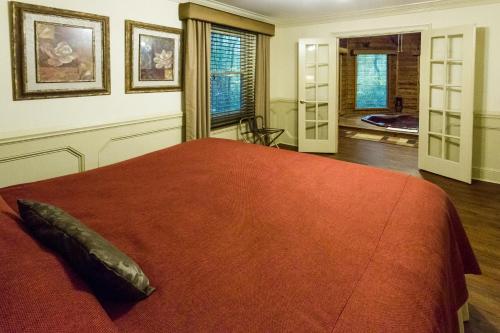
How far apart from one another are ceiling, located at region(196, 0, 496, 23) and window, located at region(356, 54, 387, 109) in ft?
18.0

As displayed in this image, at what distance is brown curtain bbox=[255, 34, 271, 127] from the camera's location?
525 cm

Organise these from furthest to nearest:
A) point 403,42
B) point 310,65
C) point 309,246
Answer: point 403,42
point 310,65
point 309,246

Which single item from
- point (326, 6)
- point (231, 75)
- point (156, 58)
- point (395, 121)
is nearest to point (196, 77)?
point (156, 58)

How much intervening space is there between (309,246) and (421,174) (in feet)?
12.4

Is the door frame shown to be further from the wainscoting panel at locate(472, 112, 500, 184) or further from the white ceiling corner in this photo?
the wainscoting panel at locate(472, 112, 500, 184)

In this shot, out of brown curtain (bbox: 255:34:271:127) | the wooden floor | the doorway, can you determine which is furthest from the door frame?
the doorway

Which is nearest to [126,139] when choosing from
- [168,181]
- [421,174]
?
[168,181]

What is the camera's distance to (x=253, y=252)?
1.22 metres

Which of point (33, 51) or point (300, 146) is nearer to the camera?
point (33, 51)

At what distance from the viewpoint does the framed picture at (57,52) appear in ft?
8.49

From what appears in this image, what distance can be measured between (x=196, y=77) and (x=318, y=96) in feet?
7.34

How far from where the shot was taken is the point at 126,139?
3.49 meters

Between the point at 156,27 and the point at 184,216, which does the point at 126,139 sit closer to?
the point at 156,27

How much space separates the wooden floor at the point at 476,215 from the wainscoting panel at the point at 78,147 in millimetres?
2870
